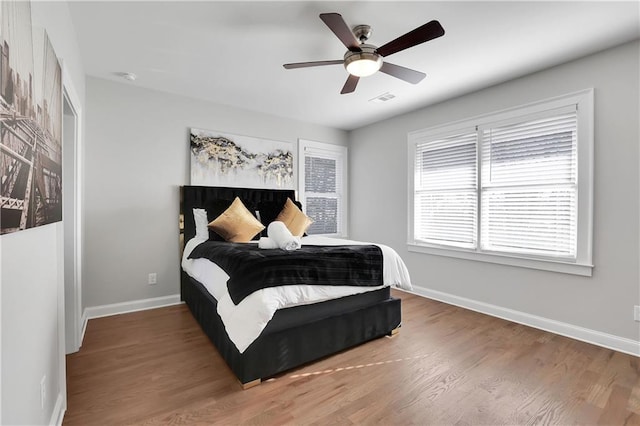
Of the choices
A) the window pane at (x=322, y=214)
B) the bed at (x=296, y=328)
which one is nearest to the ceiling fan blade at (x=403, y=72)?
the bed at (x=296, y=328)

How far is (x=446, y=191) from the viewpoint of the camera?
3.87 meters

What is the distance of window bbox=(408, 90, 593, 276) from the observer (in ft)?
8.99

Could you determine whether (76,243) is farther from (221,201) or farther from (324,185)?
(324,185)

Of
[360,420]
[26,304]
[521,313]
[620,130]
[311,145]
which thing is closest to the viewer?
[26,304]

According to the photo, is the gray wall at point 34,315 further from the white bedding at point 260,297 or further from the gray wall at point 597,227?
the gray wall at point 597,227

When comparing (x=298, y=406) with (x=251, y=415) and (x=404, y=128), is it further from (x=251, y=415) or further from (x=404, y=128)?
(x=404, y=128)

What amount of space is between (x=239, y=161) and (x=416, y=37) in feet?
9.23

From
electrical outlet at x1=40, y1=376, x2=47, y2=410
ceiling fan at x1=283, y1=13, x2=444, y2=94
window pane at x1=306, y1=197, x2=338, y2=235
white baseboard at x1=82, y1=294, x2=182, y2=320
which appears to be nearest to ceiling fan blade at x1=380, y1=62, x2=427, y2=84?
ceiling fan at x1=283, y1=13, x2=444, y2=94

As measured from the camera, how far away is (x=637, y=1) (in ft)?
6.55

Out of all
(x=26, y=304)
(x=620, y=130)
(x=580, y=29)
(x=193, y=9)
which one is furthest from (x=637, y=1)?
(x=26, y=304)

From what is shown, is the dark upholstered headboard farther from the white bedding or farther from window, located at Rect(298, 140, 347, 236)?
the white bedding

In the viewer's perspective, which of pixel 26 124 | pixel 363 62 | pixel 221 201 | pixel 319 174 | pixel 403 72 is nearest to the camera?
pixel 26 124

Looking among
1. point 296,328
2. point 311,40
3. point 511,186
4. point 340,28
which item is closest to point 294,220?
point 296,328

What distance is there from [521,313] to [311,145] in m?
3.61
